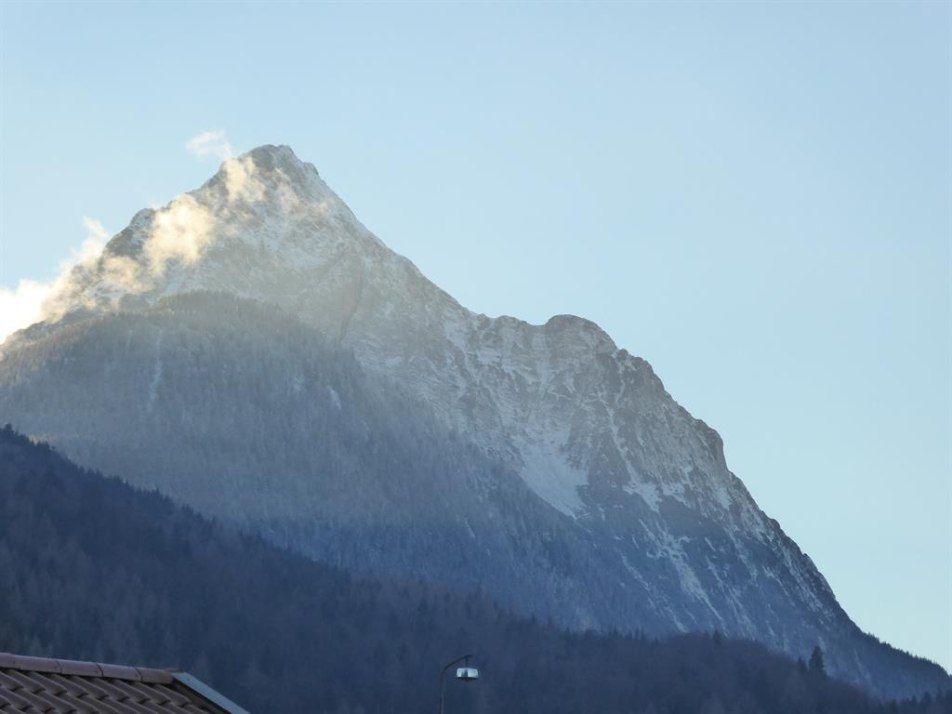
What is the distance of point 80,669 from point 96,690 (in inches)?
15.4

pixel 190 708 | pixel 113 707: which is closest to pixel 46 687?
pixel 113 707

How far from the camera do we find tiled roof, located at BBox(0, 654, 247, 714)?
27.2 meters

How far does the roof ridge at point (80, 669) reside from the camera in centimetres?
2773

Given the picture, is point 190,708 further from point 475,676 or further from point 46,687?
point 475,676

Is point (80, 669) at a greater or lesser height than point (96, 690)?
greater

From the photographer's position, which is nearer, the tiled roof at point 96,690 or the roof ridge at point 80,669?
the tiled roof at point 96,690

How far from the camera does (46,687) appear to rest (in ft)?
91.0

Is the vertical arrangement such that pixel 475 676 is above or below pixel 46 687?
above

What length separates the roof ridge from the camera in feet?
91.0

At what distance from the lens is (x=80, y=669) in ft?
94.5

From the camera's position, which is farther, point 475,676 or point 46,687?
point 475,676

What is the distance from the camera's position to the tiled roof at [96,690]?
89.1 feet

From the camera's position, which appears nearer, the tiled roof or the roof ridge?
the tiled roof

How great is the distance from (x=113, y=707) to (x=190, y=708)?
2.01m
